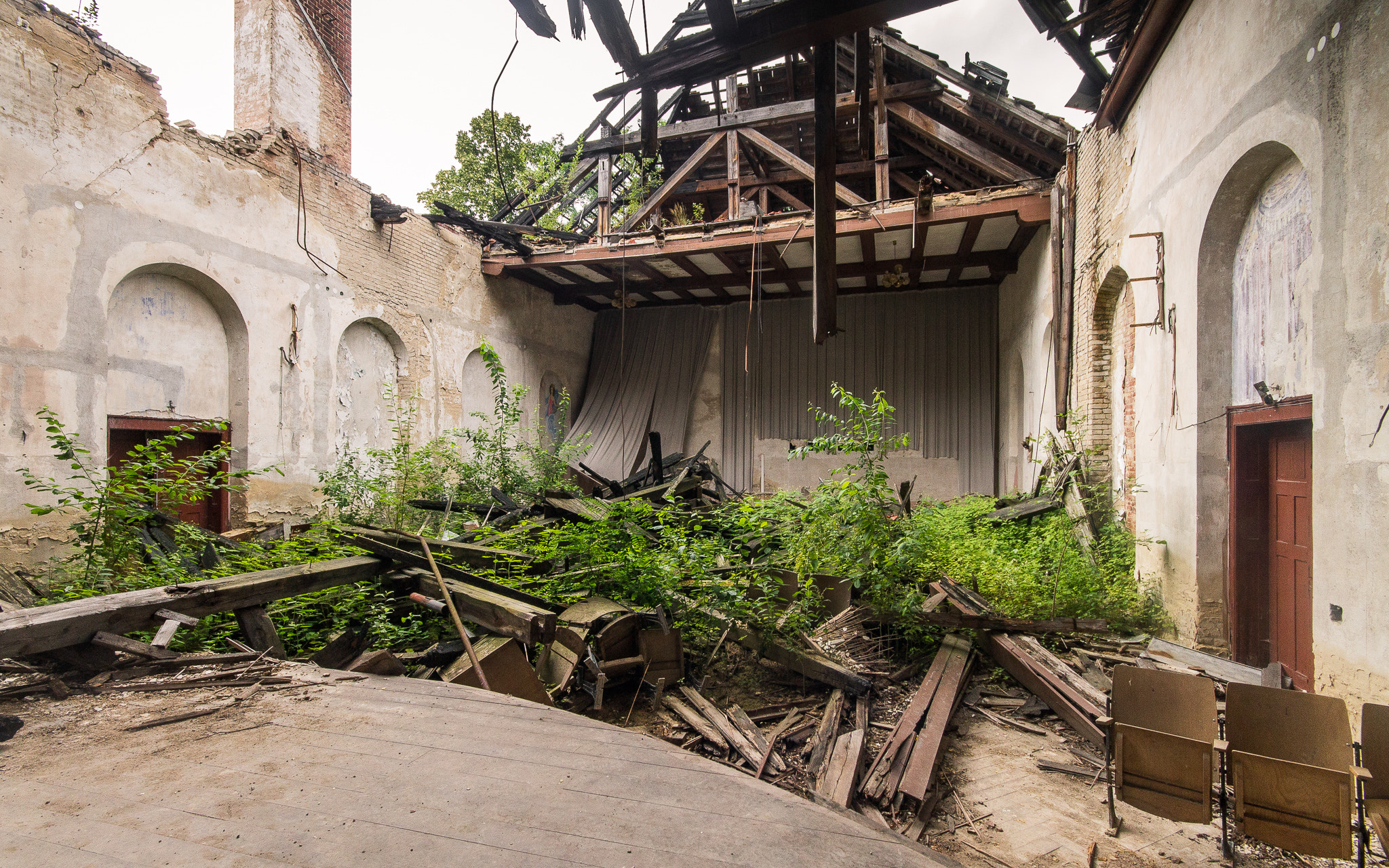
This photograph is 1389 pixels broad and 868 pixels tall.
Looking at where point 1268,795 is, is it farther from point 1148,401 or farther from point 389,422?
point 389,422

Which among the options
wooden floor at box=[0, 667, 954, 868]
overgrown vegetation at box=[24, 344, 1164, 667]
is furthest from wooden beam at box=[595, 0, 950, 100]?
wooden floor at box=[0, 667, 954, 868]

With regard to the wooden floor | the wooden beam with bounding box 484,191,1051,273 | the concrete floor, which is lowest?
the concrete floor

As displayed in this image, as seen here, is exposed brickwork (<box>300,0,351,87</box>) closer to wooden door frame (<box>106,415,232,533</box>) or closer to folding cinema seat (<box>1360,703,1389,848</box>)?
wooden door frame (<box>106,415,232,533</box>)

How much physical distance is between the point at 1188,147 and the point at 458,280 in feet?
33.9

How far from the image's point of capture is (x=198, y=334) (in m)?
7.40

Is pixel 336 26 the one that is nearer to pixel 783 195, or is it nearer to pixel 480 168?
pixel 783 195

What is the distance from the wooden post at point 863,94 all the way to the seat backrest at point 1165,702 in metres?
3.86

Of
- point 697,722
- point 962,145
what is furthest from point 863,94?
point 962,145

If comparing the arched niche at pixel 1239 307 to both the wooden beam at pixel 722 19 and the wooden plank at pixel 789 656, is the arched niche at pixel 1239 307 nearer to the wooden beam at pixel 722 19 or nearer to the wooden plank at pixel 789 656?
the wooden plank at pixel 789 656

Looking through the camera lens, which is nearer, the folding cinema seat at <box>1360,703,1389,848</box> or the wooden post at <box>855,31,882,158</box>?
the folding cinema seat at <box>1360,703,1389,848</box>

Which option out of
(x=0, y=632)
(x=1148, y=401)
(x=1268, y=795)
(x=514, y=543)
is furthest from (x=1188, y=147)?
(x=0, y=632)

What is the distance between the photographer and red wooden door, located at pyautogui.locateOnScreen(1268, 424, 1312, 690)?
391cm

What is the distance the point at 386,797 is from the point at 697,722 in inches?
89.0

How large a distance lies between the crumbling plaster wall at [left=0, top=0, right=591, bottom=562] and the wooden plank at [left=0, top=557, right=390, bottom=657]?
13.6 ft
